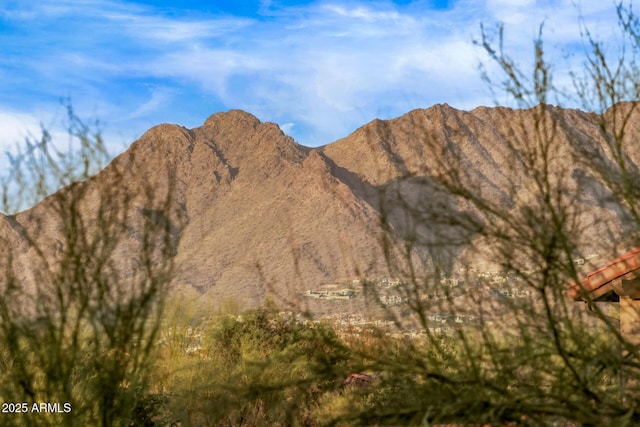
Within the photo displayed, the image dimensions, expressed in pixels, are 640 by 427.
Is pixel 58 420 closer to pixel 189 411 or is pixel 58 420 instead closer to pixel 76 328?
pixel 76 328

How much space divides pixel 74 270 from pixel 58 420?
6.34ft

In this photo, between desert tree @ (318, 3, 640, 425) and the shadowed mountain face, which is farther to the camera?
the shadowed mountain face

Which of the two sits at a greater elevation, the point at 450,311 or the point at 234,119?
the point at 234,119

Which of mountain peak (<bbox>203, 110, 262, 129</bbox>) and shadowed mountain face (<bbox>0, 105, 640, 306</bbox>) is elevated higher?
mountain peak (<bbox>203, 110, 262, 129</bbox>)

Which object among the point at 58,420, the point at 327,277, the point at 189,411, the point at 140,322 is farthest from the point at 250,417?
the point at 327,277

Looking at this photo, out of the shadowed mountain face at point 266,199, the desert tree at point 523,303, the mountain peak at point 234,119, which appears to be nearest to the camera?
the desert tree at point 523,303

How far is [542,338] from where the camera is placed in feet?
20.0

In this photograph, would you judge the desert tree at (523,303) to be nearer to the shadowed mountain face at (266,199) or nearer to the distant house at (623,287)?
the distant house at (623,287)

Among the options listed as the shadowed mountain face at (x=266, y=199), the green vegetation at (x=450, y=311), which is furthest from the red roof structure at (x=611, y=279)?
the shadowed mountain face at (x=266, y=199)

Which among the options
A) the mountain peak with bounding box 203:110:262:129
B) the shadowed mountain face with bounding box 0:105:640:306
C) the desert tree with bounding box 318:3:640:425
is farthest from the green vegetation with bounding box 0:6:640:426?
the mountain peak with bounding box 203:110:262:129

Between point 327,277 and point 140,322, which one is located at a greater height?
point 327,277

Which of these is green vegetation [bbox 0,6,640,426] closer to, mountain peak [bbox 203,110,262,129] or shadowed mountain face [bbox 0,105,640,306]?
shadowed mountain face [bbox 0,105,640,306]

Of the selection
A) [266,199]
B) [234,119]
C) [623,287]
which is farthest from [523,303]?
[234,119]

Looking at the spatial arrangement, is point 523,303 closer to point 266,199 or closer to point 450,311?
point 450,311
